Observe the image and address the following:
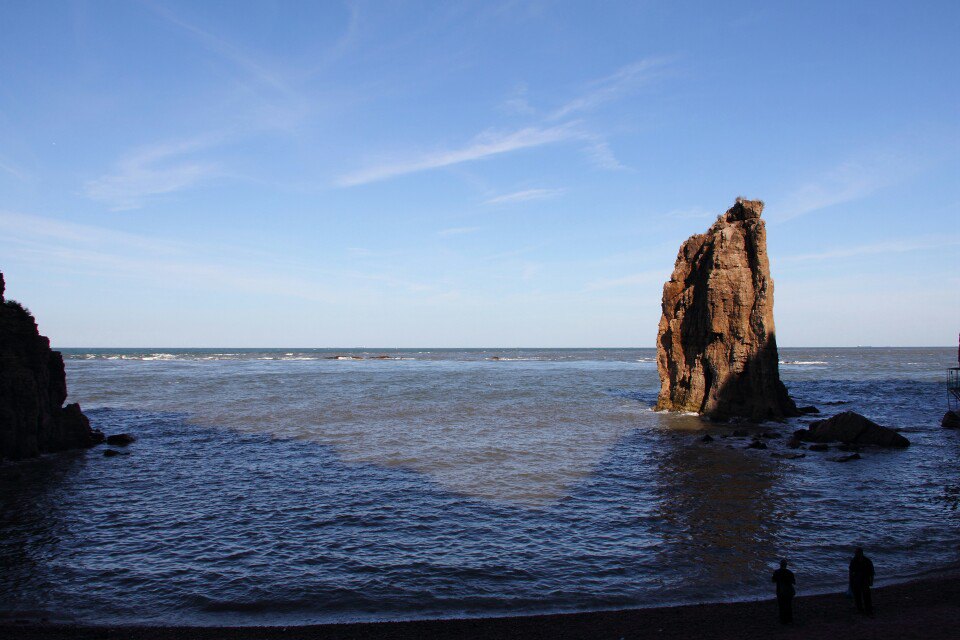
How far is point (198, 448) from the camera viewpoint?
35.6 m

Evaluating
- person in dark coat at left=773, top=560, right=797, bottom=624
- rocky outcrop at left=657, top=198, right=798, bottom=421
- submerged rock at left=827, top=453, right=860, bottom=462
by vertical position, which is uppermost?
rocky outcrop at left=657, top=198, right=798, bottom=421

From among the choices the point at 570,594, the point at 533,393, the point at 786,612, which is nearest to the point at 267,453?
the point at 570,594

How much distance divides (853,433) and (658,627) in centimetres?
3028

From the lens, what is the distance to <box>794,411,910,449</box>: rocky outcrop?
35.8 meters

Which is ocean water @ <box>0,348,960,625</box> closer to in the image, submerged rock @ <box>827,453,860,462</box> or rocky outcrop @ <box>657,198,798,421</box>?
submerged rock @ <box>827,453,860,462</box>

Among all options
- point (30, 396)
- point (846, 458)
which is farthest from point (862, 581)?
point (30, 396)

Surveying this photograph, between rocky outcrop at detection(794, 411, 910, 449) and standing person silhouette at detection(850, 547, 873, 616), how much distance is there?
2640cm

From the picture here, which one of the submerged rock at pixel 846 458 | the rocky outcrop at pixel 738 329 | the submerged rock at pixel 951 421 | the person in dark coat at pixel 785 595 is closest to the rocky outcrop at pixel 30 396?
the person in dark coat at pixel 785 595

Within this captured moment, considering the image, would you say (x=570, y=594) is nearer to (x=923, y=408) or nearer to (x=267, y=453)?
(x=267, y=453)

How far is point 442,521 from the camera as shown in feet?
70.3

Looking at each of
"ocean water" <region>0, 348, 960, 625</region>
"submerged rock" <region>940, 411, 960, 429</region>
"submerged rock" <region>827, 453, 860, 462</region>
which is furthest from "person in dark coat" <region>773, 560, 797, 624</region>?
"submerged rock" <region>940, 411, 960, 429</region>

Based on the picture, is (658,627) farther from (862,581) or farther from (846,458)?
(846,458)

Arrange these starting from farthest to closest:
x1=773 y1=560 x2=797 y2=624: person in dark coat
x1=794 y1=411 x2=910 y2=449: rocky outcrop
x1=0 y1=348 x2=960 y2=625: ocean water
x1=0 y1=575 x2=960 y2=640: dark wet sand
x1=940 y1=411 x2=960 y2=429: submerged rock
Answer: x1=940 y1=411 x2=960 y2=429: submerged rock → x1=794 y1=411 x2=910 y2=449: rocky outcrop → x1=0 y1=348 x2=960 y2=625: ocean water → x1=773 y1=560 x2=797 y2=624: person in dark coat → x1=0 y1=575 x2=960 y2=640: dark wet sand

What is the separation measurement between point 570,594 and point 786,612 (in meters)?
5.08
